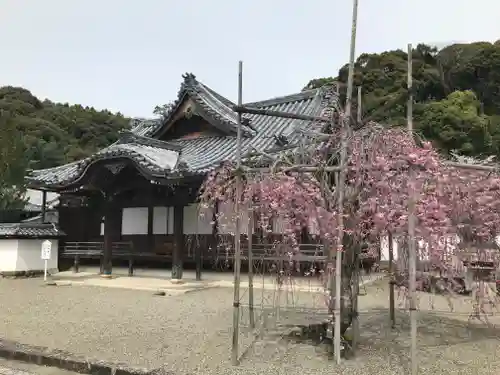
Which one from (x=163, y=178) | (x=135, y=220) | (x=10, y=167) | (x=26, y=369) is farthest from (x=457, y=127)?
(x=26, y=369)

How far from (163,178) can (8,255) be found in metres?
7.40

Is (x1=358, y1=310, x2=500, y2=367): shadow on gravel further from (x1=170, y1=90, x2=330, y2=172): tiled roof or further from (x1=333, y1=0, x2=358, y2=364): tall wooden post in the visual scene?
(x1=170, y1=90, x2=330, y2=172): tiled roof

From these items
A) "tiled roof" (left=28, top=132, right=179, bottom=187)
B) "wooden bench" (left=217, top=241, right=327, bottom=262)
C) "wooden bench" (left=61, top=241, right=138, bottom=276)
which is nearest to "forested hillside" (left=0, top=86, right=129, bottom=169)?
"tiled roof" (left=28, top=132, right=179, bottom=187)

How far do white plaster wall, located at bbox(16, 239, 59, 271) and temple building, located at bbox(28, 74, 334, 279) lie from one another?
649 mm

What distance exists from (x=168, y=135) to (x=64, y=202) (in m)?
5.22

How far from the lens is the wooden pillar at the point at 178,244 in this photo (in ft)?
50.1

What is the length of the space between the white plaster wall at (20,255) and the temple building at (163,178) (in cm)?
108

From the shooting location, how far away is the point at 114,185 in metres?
16.7

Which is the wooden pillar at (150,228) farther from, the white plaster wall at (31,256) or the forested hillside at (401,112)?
the forested hillside at (401,112)

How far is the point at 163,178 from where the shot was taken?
14.1 m


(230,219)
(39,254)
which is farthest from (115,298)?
(39,254)

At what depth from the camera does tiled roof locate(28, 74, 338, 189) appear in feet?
50.0

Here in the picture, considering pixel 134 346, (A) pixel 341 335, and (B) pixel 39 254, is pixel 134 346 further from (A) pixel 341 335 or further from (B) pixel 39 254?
(B) pixel 39 254

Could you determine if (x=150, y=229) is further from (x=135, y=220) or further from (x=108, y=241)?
(x=108, y=241)
